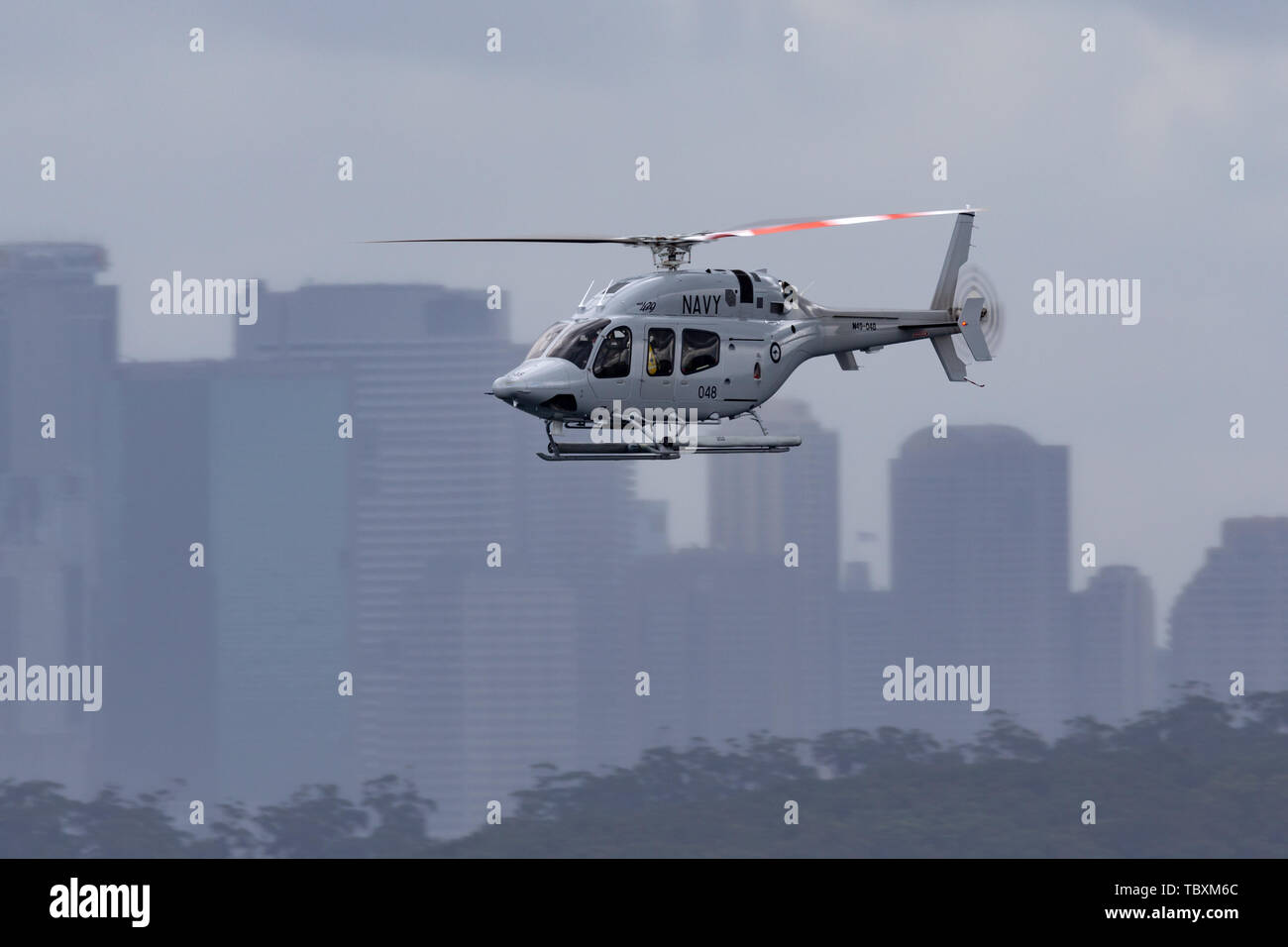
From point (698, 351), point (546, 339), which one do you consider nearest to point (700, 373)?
point (698, 351)

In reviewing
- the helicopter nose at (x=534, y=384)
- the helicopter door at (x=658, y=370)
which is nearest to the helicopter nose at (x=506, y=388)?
the helicopter nose at (x=534, y=384)

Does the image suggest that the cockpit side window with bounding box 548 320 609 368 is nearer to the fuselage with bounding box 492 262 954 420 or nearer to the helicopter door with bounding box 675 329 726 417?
the fuselage with bounding box 492 262 954 420

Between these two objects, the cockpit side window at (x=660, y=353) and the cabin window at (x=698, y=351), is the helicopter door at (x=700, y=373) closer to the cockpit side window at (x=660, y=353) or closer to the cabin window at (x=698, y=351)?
the cabin window at (x=698, y=351)

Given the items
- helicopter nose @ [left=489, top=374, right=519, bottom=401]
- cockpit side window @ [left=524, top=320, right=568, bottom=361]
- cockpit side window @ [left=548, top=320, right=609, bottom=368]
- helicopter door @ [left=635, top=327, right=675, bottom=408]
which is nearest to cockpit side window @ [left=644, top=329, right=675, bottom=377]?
helicopter door @ [left=635, top=327, right=675, bottom=408]
